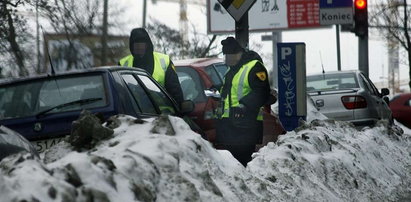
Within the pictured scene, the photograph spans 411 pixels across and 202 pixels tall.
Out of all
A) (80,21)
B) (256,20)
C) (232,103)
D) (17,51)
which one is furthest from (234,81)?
(256,20)

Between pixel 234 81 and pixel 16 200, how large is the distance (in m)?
5.17

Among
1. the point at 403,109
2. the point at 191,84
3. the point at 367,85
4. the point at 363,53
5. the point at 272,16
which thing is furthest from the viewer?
the point at 272,16

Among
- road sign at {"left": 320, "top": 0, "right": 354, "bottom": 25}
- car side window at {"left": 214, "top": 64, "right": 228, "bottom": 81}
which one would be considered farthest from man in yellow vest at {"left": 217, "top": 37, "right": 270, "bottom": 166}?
road sign at {"left": 320, "top": 0, "right": 354, "bottom": 25}

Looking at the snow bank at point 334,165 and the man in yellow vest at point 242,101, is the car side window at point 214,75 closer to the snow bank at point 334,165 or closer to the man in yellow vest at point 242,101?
the snow bank at point 334,165

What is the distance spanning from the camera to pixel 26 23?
713 inches

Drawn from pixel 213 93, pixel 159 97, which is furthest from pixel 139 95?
pixel 213 93

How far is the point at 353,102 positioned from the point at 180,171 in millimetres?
11364

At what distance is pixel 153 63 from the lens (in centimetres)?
1071

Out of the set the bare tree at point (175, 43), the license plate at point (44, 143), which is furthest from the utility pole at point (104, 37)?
the license plate at point (44, 143)

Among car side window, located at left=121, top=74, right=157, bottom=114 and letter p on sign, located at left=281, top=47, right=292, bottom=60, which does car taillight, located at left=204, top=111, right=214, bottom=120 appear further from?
car side window, located at left=121, top=74, right=157, bottom=114

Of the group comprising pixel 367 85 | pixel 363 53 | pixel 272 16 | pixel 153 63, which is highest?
pixel 272 16

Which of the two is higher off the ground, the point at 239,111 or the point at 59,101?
the point at 59,101

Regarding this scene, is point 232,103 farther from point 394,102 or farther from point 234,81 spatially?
point 394,102

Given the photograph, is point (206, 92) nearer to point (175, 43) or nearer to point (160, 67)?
point (160, 67)
